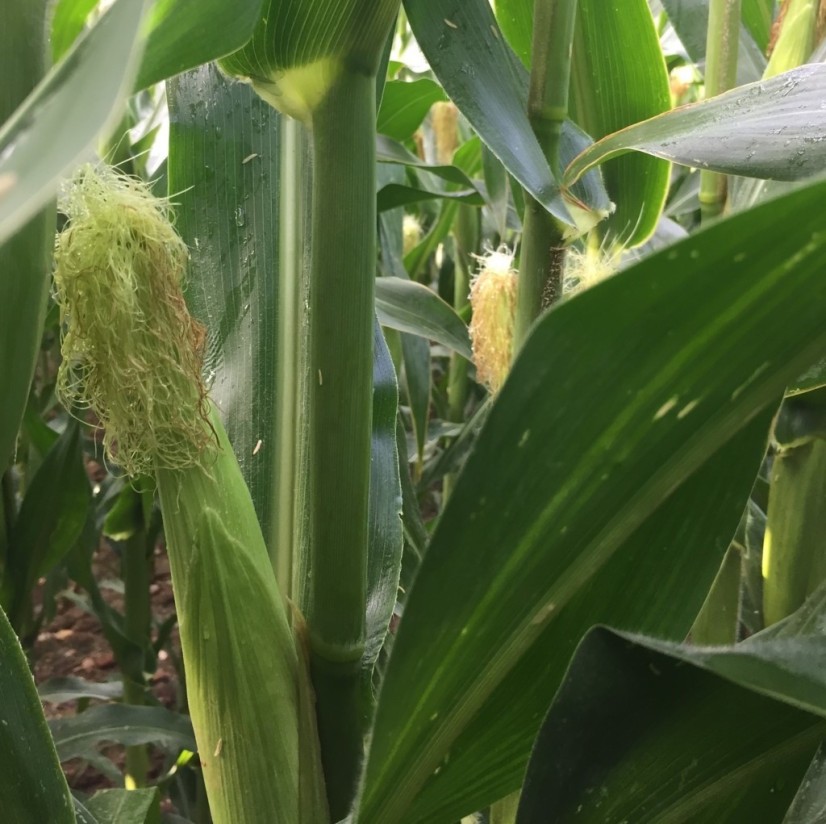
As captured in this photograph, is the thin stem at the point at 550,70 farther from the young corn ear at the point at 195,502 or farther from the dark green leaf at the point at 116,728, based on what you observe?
the dark green leaf at the point at 116,728

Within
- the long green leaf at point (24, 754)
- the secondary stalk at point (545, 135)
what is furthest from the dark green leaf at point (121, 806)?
the secondary stalk at point (545, 135)

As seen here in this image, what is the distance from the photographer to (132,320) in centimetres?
37

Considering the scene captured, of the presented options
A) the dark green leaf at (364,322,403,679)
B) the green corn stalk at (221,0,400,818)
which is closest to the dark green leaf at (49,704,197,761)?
the dark green leaf at (364,322,403,679)

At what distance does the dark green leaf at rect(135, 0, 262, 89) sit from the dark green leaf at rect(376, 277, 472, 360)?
55cm

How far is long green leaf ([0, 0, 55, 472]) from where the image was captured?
0.23 meters

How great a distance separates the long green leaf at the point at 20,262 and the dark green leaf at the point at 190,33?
1.3 inches

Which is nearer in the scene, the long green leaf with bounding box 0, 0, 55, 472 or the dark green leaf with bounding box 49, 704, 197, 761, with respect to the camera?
the long green leaf with bounding box 0, 0, 55, 472

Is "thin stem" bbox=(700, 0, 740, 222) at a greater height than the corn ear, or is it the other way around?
"thin stem" bbox=(700, 0, 740, 222)

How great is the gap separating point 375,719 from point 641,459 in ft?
0.40

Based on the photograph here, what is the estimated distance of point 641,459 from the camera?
0.25 metres

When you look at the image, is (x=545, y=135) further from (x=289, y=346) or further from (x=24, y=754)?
(x=24, y=754)

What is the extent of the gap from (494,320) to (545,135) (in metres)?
0.28

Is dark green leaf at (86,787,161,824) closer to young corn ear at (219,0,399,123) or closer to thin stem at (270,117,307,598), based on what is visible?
thin stem at (270,117,307,598)

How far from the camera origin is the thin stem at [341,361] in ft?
1.04
